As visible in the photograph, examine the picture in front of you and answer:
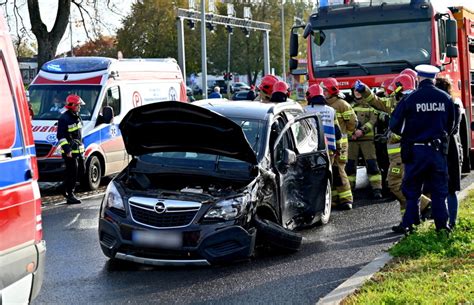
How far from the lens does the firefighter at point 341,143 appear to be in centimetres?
1222

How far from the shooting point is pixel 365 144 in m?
13.3

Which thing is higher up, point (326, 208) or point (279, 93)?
point (279, 93)

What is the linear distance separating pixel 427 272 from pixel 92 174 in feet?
30.9

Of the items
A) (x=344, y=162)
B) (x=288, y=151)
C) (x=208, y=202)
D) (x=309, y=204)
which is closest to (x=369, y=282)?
(x=208, y=202)

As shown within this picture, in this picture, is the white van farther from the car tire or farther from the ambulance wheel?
the car tire

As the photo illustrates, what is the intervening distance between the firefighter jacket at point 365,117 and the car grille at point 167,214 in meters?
5.85

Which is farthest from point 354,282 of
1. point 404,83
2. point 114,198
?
point 404,83

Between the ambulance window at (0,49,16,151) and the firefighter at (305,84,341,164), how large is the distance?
6802 millimetres

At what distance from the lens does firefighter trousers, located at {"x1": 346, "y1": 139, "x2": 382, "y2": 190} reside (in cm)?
1332

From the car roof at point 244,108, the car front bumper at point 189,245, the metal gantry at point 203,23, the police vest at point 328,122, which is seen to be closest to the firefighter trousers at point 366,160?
the police vest at point 328,122

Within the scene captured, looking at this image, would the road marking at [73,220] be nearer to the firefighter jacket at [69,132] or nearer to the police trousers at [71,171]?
the police trousers at [71,171]

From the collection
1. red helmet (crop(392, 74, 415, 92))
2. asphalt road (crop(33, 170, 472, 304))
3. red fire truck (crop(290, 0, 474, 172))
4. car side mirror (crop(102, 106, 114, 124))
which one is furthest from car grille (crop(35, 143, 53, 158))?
red helmet (crop(392, 74, 415, 92))

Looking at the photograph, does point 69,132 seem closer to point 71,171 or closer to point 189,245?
point 71,171

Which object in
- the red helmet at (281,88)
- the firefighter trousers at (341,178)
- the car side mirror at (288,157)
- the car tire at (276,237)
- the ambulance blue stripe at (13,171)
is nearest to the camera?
the ambulance blue stripe at (13,171)
